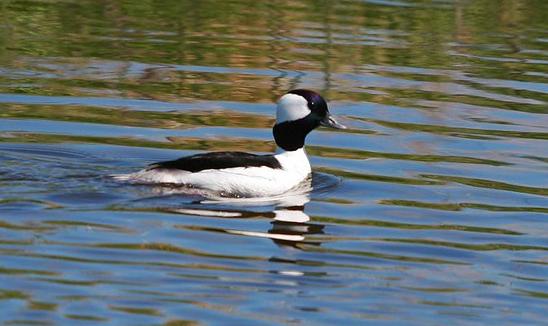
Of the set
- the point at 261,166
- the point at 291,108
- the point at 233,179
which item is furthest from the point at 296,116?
the point at 233,179

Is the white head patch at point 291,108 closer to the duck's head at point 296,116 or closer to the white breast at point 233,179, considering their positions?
the duck's head at point 296,116

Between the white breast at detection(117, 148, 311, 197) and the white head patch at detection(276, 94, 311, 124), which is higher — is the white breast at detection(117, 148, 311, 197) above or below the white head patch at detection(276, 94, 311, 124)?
below

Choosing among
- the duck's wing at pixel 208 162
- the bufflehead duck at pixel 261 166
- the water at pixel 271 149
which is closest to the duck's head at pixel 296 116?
the bufflehead duck at pixel 261 166

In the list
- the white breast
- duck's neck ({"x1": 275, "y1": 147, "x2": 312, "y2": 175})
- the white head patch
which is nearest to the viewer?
the white breast

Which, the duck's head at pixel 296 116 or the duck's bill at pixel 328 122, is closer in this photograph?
the duck's head at pixel 296 116

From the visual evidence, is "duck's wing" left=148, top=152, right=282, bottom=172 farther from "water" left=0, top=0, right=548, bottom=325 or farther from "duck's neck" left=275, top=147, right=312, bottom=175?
"duck's neck" left=275, top=147, right=312, bottom=175

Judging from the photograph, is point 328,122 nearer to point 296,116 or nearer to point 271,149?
point 296,116

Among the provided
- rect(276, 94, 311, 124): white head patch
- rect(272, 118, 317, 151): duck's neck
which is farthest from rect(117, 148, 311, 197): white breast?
rect(276, 94, 311, 124): white head patch

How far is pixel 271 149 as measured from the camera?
1409cm

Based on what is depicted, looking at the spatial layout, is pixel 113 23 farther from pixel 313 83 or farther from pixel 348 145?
pixel 348 145

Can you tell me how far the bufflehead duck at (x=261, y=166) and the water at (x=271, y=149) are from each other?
0.62 ft

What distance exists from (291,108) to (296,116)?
0.09 m

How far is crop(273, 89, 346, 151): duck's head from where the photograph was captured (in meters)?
13.0

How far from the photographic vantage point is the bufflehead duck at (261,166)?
39.7 ft
